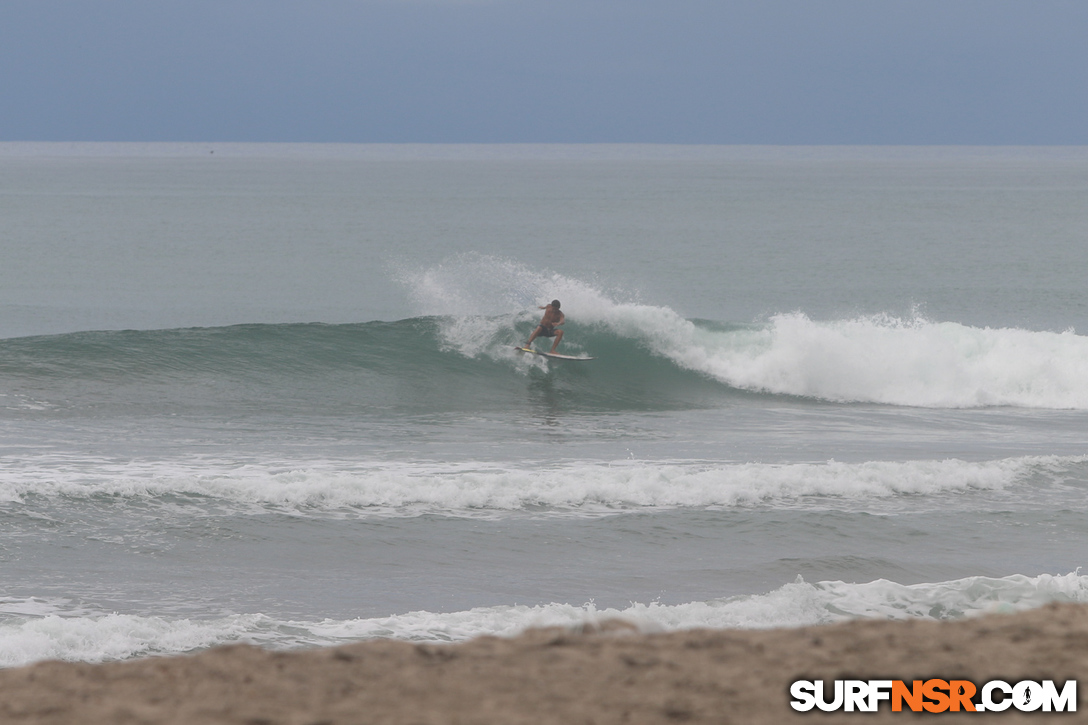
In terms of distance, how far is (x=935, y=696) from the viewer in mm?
4645

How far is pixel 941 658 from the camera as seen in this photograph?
521 centimetres

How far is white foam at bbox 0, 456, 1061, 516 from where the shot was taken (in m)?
12.1

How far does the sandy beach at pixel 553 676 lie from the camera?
451 cm

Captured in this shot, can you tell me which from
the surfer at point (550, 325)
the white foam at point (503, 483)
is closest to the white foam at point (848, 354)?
the surfer at point (550, 325)

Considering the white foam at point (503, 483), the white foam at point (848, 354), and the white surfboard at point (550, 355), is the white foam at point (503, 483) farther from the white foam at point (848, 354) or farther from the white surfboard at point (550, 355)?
the white surfboard at point (550, 355)

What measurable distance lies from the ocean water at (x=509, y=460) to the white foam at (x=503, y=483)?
5 cm

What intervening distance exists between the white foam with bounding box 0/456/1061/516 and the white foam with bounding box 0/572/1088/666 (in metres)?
3.29

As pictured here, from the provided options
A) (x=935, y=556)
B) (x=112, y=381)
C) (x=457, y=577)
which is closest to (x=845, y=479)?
(x=935, y=556)

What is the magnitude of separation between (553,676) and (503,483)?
791 cm

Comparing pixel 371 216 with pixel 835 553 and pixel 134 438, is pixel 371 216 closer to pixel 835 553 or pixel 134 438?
pixel 134 438

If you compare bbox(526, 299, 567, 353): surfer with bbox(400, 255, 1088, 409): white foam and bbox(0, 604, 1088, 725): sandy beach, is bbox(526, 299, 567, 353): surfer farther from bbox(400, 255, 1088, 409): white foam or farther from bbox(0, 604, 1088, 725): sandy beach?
bbox(0, 604, 1088, 725): sandy beach

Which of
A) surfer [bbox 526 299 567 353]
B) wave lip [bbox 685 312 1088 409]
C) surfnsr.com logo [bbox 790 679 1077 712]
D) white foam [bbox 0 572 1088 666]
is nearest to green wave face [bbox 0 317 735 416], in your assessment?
surfer [bbox 526 299 567 353]

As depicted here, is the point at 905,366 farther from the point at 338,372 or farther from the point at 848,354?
the point at 338,372

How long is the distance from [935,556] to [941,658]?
18.8 ft
